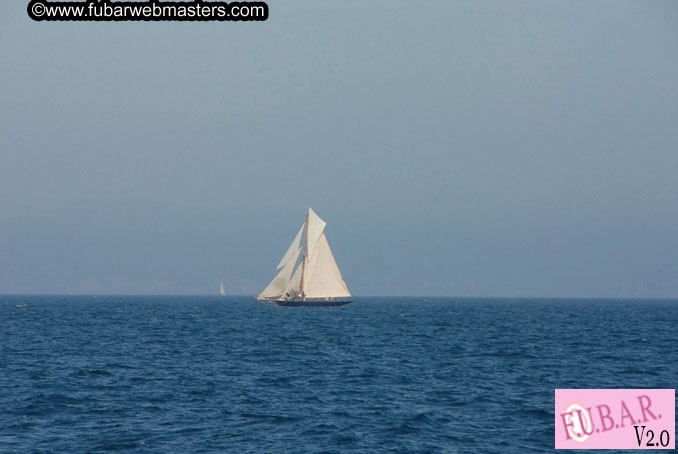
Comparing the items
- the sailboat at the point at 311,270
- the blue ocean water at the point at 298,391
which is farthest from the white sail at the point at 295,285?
the blue ocean water at the point at 298,391

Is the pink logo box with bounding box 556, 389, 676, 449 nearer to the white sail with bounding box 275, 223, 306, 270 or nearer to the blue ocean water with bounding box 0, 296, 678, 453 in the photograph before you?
the blue ocean water with bounding box 0, 296, 678, 453

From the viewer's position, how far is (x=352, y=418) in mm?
30797

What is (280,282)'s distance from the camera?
148 metres

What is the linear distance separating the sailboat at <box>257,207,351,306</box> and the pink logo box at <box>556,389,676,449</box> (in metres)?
114

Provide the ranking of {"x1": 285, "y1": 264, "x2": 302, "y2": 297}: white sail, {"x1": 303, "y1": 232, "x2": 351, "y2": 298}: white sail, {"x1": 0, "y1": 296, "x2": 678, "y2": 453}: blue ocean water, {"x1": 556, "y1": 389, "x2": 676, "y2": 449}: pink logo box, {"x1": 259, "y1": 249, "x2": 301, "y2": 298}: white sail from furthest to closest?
{"x1": 285, "y1": 264, "x2": 302, "y2": 297}: white sail → {"x1": 259, "y1": 249, "x2": 301, "y2": 298}: white sail → {"x1": 303, "y1": 232, "x2": 351, "y2": 298}: white sail → {"x1": 0, "y1": 296, "x2": 678, "y2": 453}: blue ocean water → {"x1": 556, "y1": 389, "x2": 676, "y2": 449}: pink logo box

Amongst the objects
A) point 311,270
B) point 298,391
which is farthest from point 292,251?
point 298,391

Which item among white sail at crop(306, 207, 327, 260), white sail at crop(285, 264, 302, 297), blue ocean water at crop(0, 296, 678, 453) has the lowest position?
blue ocean water at crop(0, 296, 678, 453)

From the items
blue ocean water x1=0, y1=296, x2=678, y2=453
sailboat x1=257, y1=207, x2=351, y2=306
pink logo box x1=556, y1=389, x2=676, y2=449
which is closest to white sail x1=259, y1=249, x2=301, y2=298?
sailboat x1=257, y1=207, x2=351, y2=306

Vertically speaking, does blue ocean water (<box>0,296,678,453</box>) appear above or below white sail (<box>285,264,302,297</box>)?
below

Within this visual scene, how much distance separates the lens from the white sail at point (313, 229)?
140 m

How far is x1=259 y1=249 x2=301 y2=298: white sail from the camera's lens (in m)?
144

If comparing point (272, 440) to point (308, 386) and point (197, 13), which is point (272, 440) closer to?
point (308, 386)

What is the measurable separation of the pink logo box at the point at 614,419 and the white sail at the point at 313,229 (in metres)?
114

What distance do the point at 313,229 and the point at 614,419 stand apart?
118143 mm
